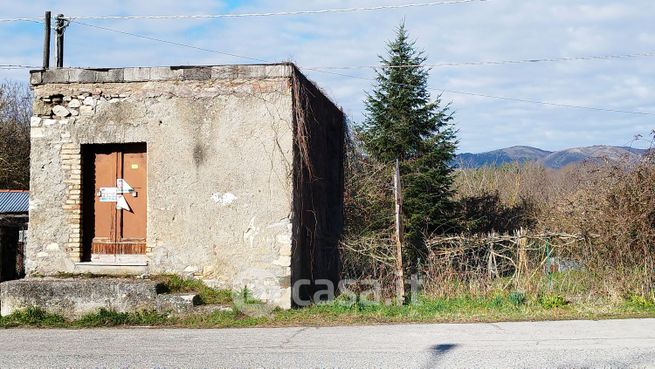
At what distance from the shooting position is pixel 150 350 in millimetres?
9250

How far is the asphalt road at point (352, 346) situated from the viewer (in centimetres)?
824

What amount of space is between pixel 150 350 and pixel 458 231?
60.2 ft

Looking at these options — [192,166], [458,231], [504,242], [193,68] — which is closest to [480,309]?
[504,242]

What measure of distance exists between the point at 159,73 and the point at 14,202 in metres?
11.7

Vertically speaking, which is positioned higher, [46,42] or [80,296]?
[46,42]

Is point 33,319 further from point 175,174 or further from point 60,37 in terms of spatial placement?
point 60,37

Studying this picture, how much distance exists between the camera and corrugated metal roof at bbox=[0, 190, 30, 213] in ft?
70.3

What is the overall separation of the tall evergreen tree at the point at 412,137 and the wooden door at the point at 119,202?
530 inches

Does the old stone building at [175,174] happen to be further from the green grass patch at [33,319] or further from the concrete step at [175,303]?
the green grass patch at [33,319]

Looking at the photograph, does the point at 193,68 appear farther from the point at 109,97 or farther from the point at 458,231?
the point at 458,231

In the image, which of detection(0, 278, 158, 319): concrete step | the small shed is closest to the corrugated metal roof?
the small shed

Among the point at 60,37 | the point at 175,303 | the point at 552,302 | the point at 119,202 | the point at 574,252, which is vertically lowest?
the point at 552,302

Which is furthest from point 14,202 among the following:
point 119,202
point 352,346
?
point 352,346

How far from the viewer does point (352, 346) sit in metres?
9.35
